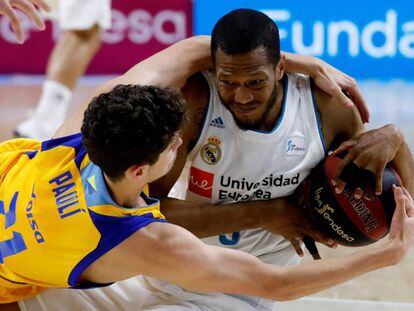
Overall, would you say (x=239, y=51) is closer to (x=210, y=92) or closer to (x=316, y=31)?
(x=210, y=92)

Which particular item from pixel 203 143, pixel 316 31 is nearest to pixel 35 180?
pixel 203 143

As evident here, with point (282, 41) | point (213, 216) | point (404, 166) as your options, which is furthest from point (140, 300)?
point (282, 41)

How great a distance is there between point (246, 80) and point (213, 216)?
0.49 m

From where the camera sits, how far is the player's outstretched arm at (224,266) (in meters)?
2.38

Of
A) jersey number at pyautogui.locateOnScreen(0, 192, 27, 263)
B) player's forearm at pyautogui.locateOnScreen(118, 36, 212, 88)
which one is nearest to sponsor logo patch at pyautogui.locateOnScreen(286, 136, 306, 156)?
player's forearm at pyautogui.locateOnScreen(118, 36, 212, 88)

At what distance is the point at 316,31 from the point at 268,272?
4927 millimetres

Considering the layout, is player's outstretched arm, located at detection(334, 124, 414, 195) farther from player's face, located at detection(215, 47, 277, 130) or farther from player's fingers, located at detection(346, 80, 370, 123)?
player's face, located at detection(215, 47, 277, 130)

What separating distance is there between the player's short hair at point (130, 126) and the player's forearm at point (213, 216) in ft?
2.01

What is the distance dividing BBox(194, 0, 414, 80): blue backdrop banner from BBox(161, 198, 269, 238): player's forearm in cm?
434

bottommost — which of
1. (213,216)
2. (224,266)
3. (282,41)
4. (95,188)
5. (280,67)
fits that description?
(282,41)

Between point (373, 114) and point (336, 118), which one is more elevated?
point (336, 118)

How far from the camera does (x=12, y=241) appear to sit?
8.23 feet

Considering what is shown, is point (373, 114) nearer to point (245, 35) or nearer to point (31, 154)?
point (245, 35)

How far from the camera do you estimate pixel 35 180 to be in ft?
8.25
